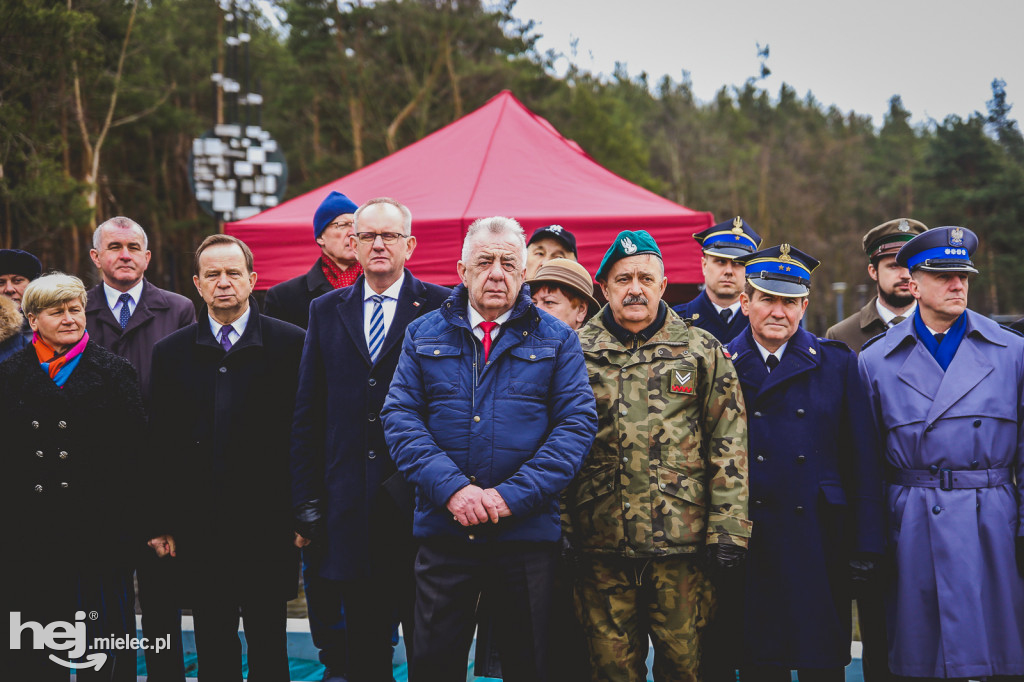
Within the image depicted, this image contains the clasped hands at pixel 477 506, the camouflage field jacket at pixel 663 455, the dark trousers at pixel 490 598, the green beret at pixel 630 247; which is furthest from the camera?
the green beret at pixel 630 247

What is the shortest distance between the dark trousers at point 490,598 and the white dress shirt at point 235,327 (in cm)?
132

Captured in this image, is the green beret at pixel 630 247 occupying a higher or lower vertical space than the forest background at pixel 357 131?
lower

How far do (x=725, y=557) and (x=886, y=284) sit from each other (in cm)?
210

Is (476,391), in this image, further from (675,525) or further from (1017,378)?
(1017,378)

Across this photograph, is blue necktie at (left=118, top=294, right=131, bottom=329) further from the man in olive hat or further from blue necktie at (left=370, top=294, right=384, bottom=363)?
the man in olive hat

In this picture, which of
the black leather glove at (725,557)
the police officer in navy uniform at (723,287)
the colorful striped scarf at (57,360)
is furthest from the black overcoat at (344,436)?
the police officer in navy uniform at (723,287)

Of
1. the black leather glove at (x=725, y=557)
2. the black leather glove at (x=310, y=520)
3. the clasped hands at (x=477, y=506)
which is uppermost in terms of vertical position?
the clasped hands at (x=477, y=506)

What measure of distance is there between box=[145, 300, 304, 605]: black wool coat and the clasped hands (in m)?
1.13

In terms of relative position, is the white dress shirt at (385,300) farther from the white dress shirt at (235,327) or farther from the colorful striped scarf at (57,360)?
the colorful striped scarf at (57,360)

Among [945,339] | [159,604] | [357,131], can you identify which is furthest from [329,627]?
[357,131]

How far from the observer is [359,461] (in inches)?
128

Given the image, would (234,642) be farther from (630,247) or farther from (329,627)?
(630,247)

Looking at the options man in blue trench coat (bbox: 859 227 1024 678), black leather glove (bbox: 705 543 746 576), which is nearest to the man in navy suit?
black leather glove (bbox: 705 543 746 576)

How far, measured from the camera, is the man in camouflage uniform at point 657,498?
9.55 feet
